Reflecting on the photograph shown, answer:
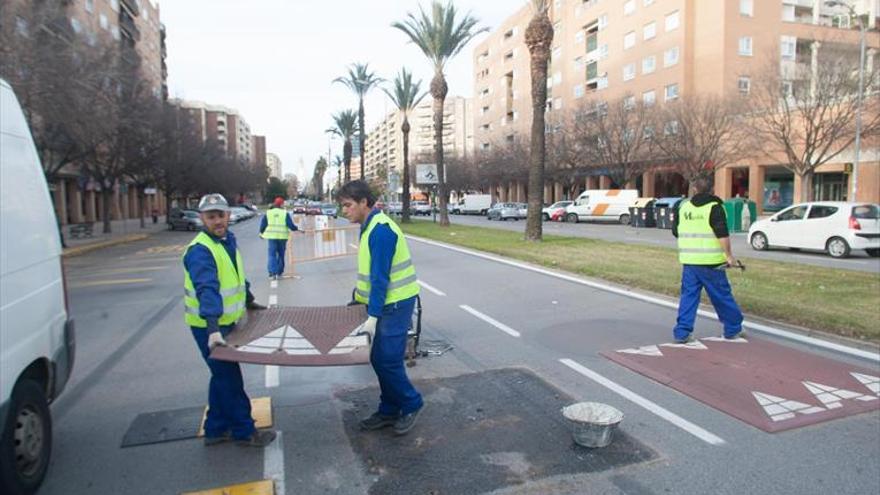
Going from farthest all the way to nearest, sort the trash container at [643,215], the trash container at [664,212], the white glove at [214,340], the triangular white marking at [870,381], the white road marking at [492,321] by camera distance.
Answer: the trash container at [643,215] → the trash container at [664,212] → the white road marking at [492,321] → the triangular white marking at [870,381] → the white glove at [214,340]

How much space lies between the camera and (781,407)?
4.77 meters

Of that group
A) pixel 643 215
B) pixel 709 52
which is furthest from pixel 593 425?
pixel 709 52

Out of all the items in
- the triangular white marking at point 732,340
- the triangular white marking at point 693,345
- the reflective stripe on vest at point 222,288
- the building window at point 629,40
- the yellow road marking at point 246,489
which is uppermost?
the building window at point 629,40

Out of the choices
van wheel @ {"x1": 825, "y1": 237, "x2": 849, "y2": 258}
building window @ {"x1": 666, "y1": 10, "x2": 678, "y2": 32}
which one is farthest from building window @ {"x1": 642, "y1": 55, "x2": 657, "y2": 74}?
van wheel @ {"x1": 825, "y1": 237, "x2": 849, "y2": 258}

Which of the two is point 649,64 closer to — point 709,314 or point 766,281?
point 766,281

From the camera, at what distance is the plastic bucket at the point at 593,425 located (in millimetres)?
3986

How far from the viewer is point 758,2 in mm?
45469

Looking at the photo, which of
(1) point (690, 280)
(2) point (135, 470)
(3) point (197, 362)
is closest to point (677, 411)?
(1) point (690, 280)

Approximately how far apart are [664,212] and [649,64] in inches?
968

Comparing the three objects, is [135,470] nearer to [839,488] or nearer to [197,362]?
[197,362]

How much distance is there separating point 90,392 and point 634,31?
54915 millimetres

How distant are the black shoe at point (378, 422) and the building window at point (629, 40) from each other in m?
54.5

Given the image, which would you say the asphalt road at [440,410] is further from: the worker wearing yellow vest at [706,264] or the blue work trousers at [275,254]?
the blue work trousers at [275,254]

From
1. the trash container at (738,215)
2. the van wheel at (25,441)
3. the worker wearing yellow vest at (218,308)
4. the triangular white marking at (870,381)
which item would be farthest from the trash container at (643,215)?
the van wheel at (25,441)
